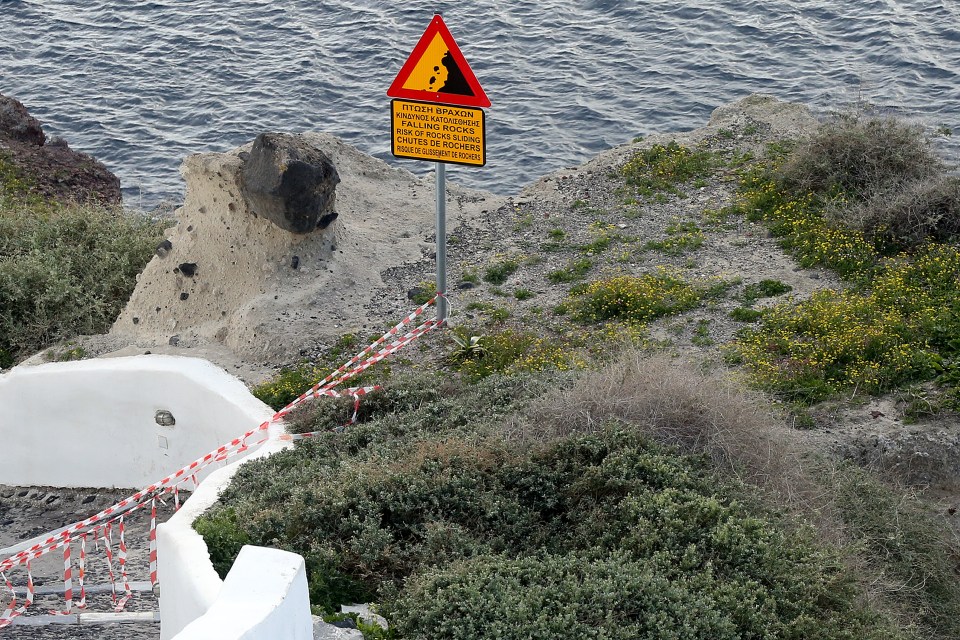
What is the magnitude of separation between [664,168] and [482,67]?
432 inches

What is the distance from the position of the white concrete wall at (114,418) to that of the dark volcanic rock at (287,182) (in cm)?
217

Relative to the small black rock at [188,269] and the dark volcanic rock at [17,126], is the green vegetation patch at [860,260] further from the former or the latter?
the dark volcanic rock at [17,126]

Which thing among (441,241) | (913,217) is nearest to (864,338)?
(913,217)

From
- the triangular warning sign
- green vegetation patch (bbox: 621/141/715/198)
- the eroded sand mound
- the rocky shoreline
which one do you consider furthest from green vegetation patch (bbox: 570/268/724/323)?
the triangular warning sign

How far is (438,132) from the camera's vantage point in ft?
31.7

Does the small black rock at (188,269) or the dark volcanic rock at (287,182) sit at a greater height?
the dark volcanic rock at (287,182)

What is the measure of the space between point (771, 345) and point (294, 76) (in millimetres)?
17648

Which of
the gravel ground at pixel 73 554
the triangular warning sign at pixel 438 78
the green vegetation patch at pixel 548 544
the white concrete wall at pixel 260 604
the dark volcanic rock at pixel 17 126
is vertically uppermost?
the triangular warning sign at pixel 438 78

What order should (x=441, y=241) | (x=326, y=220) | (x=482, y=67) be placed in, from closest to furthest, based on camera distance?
(x=441, y=241) < (x=326, y=220) < (x=482, y=67)

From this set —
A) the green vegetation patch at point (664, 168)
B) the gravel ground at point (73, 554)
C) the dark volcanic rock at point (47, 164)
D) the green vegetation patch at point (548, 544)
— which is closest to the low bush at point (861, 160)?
the green vegetation patch at point (664, 168)

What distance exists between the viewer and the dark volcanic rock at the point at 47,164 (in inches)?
816

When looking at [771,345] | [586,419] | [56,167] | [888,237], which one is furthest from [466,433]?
[56,167]

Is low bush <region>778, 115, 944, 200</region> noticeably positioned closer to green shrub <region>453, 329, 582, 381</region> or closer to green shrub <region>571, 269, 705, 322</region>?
green shrub <region>571, 269, 705, 322</region>

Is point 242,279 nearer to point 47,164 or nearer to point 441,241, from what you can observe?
point 441,241
